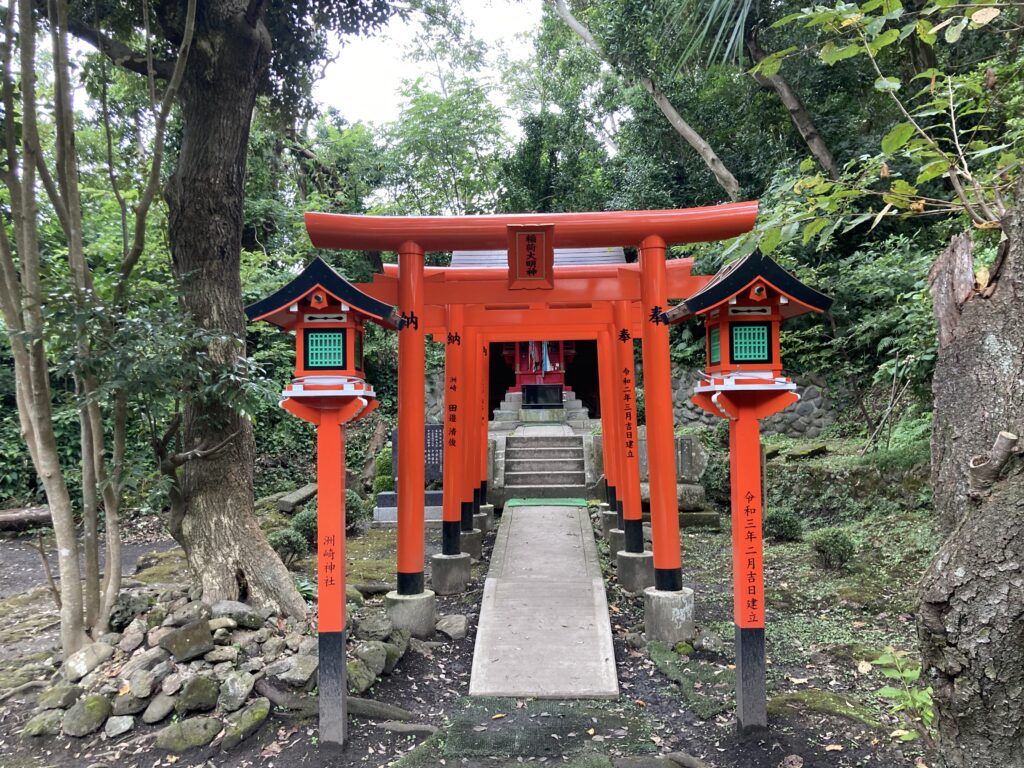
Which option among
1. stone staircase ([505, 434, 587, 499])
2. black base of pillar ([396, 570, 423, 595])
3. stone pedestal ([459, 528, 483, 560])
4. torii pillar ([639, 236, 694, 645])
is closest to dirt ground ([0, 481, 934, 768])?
torii pillar ([639, 236, 694, 645])

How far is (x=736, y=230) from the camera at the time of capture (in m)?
5.17

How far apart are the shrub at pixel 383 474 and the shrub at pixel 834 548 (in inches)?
286

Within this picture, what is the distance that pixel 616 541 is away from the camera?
7.89 m

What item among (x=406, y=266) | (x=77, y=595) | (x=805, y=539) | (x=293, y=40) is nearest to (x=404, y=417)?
(x=406, y=266)

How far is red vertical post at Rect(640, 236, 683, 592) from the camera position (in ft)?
16.9

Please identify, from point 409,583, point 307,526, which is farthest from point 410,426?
point 307,526

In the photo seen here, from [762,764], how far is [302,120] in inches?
350

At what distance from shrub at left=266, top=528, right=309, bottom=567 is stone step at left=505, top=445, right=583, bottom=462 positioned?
15.9 feet

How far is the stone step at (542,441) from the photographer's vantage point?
12297mm

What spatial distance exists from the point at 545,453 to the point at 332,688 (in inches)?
337

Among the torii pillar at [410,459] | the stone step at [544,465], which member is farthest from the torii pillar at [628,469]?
the stone step at [544,465]

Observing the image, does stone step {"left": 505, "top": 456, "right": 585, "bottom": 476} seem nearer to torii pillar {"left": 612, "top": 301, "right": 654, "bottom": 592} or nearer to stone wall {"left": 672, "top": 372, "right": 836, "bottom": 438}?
torii pillar {"left": 612, "top": 301, "right": 654, "bottom": 592}

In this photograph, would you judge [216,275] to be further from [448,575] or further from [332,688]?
[448,575]

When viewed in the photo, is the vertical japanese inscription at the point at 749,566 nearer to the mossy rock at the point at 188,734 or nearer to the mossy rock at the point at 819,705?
the mossy rock at the point at 819,705
